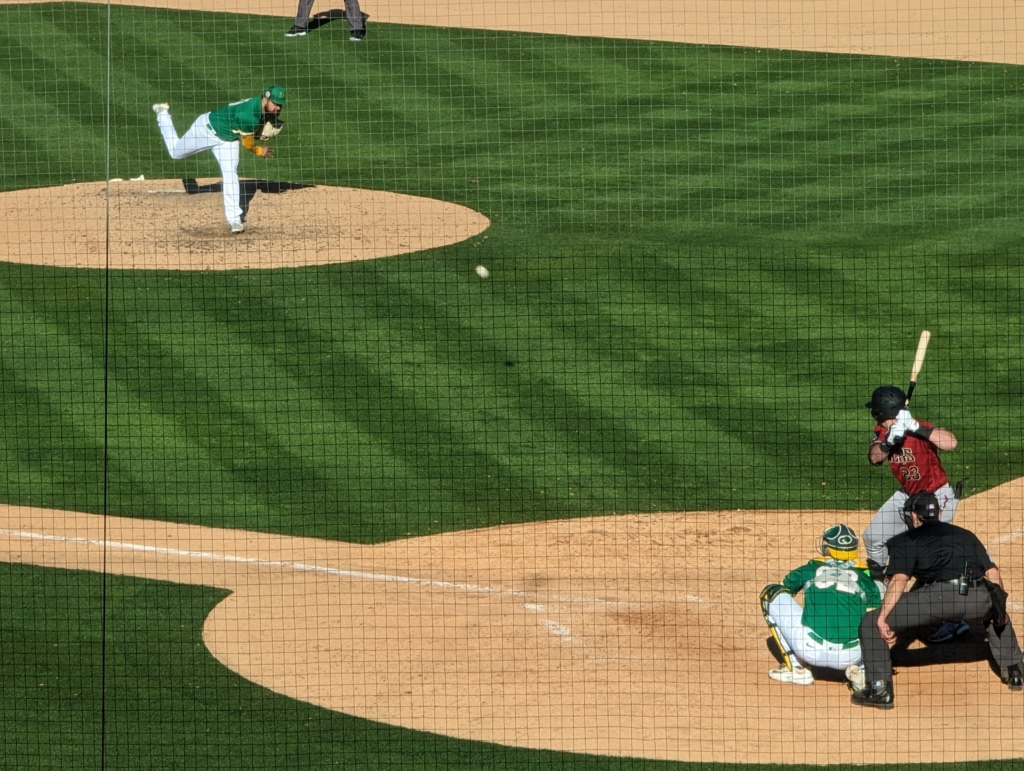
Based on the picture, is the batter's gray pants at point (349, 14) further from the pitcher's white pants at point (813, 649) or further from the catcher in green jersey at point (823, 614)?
the pitcher's white pants at point (813, 649)

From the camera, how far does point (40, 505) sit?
525 inches

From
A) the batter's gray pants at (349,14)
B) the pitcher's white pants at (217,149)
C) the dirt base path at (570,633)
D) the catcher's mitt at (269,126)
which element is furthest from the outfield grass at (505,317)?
the catcher's mitt at (269,126)

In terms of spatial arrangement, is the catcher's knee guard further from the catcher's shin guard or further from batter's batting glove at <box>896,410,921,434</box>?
batter's batting glove at <box>896,410,921,434</box>

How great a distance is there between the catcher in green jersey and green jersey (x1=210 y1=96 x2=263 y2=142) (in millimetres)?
9862

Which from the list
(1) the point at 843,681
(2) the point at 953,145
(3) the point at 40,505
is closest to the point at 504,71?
(2) the point at 953,145

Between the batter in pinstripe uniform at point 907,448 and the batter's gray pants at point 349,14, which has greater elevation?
the batter's gray pants at point 349,14

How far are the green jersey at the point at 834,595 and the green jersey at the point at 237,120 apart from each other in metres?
9.84

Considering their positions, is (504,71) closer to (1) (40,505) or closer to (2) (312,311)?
(2) (312,311)

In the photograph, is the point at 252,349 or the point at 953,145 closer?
the point at 252,349

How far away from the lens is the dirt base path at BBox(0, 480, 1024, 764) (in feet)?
31.9

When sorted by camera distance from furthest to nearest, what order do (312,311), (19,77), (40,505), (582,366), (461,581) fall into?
(19,77), (312,311), (582,366), (40,505), (461,581)

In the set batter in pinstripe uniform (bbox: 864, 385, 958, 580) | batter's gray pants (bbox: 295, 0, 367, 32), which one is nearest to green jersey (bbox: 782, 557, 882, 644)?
batter in pinstripe uniform (bbox: 864, 385, 958, 580)

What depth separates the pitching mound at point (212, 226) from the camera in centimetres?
1834

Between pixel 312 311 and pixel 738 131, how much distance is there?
7.24 meters
